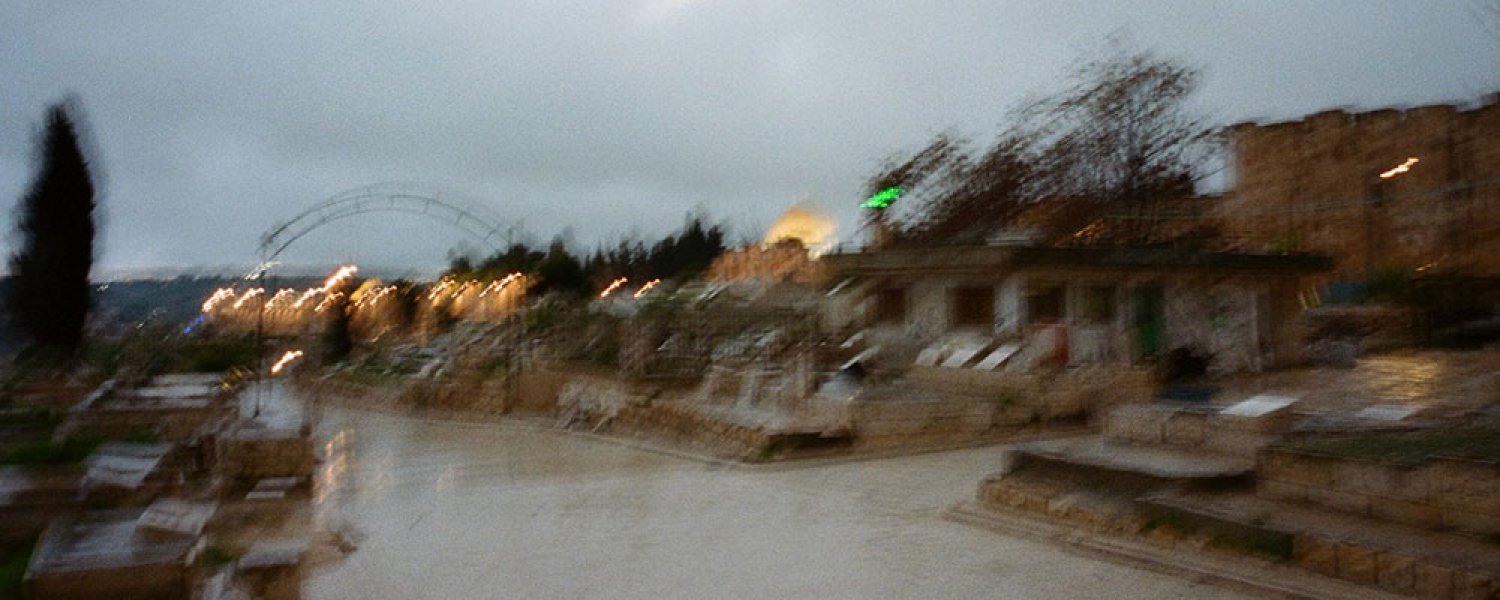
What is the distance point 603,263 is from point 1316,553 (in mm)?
44722

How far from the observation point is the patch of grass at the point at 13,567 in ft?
19.6

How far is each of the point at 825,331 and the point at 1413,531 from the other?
15.5 m

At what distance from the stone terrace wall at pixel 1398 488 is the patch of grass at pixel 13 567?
8.25 meters

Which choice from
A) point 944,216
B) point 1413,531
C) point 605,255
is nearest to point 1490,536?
point 1413,531

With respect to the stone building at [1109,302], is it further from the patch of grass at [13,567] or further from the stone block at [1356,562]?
the patch of grass at [13,567]

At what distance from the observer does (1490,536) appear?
6438 millimetres

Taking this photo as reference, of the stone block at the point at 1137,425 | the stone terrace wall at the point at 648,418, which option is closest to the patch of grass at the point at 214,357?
the stone terrace wall at the point at 648,418

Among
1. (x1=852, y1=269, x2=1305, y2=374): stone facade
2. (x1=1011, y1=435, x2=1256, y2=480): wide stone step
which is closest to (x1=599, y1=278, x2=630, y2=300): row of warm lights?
(x1=852, y1=269, x2=1305, y2=374): stone facade

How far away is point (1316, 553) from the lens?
22.2 ft

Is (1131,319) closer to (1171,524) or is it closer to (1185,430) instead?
(1185,430)

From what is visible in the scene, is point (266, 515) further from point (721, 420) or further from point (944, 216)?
point (944, 216)

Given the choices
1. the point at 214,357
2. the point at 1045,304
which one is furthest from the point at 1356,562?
the point at 214,357

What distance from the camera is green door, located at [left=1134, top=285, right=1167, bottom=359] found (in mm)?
19625

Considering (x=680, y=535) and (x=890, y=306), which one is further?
(x=890, y=306)
